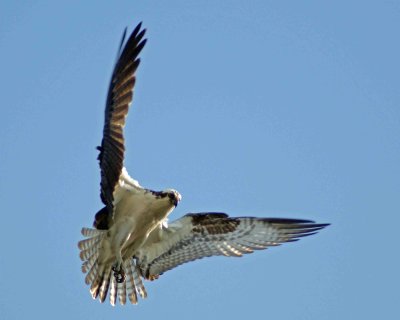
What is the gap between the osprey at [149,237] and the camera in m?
14.6

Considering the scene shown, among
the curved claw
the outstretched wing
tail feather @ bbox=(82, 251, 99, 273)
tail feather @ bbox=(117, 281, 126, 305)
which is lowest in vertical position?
tail feather @ bbox=(117, 281, 126, 305)

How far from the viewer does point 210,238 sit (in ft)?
51.0

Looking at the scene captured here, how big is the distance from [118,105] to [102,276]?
2951 millimetres

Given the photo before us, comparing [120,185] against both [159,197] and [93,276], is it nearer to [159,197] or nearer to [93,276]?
[159,197]

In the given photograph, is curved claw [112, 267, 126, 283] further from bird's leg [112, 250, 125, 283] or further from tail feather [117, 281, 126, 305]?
tail feather [117, 281, 126, 305]

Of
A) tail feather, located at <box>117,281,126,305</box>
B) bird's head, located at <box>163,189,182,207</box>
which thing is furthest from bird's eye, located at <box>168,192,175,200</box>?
tail feather, located at <box>117,281,126,305</box>

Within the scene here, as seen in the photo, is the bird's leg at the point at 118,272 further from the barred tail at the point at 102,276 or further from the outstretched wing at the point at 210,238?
the outstretched wing at the point at 210,238

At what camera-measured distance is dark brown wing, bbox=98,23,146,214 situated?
527 inches

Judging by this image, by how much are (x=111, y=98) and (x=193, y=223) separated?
269 cm

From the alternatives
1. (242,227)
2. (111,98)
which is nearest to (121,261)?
(242,227)

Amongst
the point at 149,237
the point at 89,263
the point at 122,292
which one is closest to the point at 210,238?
the point at 149,237

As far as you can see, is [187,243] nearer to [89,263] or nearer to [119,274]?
[119,274]

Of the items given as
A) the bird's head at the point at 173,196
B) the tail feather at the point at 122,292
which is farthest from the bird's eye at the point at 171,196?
the tail feather at the point at 122,292

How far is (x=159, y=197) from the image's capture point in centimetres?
1460
